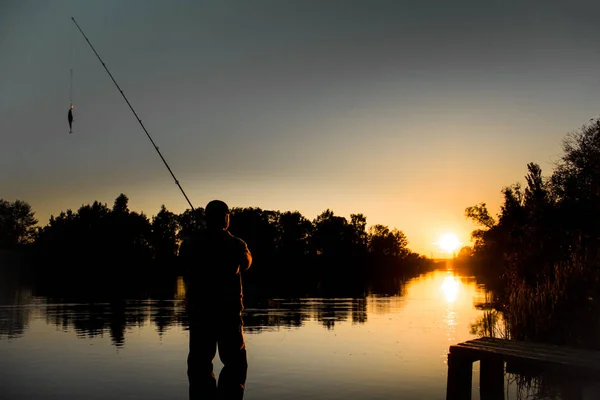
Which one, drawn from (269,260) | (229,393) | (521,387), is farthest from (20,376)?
(269,260)

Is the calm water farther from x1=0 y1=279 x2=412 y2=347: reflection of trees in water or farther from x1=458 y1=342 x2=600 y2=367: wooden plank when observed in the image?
x1=458 y1=342 x2=600 y2=367: wooden plank

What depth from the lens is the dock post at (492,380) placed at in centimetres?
810

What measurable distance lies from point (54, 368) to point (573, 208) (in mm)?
27384

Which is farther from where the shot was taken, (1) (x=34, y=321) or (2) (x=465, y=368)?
(1) (x=34, y=321)

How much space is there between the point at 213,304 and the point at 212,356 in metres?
0.75

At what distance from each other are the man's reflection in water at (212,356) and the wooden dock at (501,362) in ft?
10.4

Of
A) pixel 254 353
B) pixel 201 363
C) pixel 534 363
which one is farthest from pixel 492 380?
pixel 254 353

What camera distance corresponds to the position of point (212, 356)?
24.2 ft

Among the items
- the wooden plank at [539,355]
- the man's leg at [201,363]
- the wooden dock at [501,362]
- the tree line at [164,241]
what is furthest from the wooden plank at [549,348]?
the tree line at [164,241]

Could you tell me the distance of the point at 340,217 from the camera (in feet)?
556

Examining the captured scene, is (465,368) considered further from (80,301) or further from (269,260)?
(269,260)

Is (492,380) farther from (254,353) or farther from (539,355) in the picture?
(254,353)

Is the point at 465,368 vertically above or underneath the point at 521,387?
above

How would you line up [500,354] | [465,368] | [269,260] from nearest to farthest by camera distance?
[500,354] → [465,368] → [269,260]
